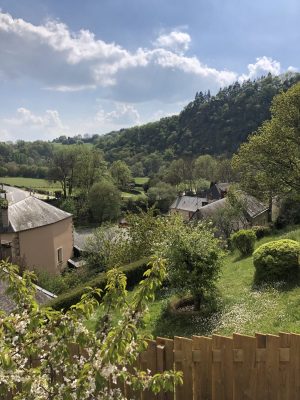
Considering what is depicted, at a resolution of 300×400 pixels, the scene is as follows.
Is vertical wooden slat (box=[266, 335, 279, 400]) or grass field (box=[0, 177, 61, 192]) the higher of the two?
vertical wooden slat (box=[266, 335, 279, 400])

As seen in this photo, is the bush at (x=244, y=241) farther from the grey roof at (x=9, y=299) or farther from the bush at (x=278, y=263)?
the grey roof at (x=9, y=299)

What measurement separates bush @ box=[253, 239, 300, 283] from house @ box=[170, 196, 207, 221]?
4378 centimetres

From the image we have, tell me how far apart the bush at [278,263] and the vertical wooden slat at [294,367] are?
9153mm

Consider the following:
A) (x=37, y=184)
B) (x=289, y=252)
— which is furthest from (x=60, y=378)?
(x=37, y=184)

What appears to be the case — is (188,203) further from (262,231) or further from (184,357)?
(184,357)

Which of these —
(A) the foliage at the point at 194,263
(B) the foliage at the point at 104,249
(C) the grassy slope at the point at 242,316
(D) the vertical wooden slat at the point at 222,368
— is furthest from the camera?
(B) the foliage at the point at 104,249

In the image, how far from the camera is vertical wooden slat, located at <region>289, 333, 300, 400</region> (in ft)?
15.9

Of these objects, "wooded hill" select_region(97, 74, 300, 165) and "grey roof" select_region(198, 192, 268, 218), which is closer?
"grey roof" select_region(198, 192, 268, 218)

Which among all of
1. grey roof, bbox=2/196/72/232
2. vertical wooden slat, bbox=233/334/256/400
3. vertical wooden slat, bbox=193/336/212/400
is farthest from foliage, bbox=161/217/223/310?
grey roof, bbox=2/196/72/232

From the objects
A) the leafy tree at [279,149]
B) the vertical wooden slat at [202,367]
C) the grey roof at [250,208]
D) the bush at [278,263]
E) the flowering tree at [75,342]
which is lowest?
the grey roof at [250,208]

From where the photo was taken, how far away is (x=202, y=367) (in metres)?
5.11

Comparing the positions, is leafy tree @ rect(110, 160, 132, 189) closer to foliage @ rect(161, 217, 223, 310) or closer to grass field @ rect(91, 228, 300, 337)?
grass field @ rect(91, 228, 300, 337)

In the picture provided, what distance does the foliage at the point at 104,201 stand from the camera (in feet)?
199

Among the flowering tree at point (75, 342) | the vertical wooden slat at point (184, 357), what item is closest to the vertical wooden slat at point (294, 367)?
the vertical wooden slat at point (184, 357)
